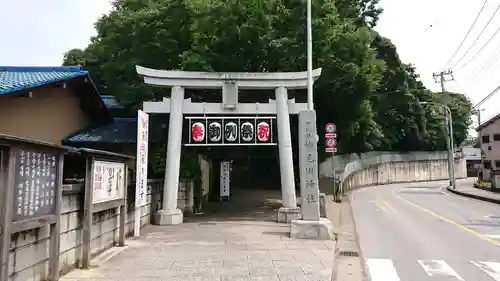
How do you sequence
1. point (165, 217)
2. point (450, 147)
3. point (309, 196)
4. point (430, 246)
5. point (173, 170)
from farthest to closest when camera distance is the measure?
point (450, 147), point (173, 170), point (165, 217), point (309, 196), point (430, 246)

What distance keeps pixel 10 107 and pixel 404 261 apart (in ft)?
40.2

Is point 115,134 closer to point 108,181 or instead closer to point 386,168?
point 108,181

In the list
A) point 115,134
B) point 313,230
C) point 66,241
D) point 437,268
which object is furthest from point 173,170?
point 437,268

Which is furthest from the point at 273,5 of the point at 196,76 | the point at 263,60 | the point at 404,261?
the point at 404,261

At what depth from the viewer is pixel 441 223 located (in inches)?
592

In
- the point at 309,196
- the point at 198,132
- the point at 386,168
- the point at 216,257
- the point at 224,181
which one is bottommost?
the point at 216,257

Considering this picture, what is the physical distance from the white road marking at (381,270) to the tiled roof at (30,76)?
1055 centimetres

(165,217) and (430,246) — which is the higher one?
(165,217)

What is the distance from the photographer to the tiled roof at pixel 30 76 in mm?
12567

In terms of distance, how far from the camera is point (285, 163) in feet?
48.5

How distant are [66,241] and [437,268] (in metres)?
6.67

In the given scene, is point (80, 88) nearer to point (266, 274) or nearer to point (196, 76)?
point (196, 76)

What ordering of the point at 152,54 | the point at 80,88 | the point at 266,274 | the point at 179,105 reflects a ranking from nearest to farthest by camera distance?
1. the point at 266,274
2. the point at 179,105
3. the point at 80,88
4. the point at 152,54

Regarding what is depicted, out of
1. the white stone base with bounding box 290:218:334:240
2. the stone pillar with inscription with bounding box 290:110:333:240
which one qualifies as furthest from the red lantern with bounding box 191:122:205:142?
the white stone base with bounding box 290:218:334:240
